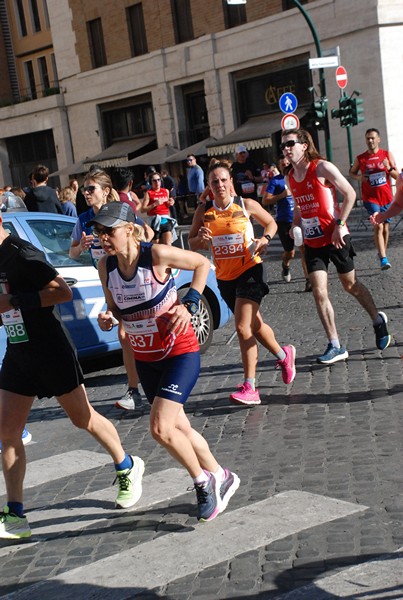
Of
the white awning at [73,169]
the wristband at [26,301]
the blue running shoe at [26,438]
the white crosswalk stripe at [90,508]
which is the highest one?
the wristband at [26,301]

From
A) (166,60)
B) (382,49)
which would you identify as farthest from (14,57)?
(382,49)

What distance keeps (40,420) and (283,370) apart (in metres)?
2.04

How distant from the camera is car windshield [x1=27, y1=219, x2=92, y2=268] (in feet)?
30.9

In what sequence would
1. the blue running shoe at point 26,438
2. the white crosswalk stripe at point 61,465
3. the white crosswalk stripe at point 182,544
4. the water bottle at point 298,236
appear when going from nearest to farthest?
the white crosswalk stripe at point 182,544 < the white crosswalk stripe at point 61,465 < the blue running shoe at point 26,438 < the water bottle at point 298,236

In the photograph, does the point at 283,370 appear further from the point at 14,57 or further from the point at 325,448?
the point at 14,57

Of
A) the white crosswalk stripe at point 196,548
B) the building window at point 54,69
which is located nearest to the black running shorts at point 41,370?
the white crosswalk stripe at point 196,548

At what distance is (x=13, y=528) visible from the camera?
5301 millimetres

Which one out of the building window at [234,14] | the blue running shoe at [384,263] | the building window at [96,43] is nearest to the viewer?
the blue running shoe at [384,263]

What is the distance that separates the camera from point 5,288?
17.9 ft

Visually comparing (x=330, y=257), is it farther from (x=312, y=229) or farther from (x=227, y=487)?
(x=227, y=487)

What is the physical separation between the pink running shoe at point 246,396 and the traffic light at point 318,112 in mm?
19537

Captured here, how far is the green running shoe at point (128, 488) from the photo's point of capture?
5.58 metres

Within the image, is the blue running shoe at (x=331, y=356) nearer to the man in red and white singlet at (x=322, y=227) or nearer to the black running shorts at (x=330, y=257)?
the man in red and white singlet at (x=322, y=227)

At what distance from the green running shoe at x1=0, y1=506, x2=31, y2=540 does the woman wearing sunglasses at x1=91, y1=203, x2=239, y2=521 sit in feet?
2.87
